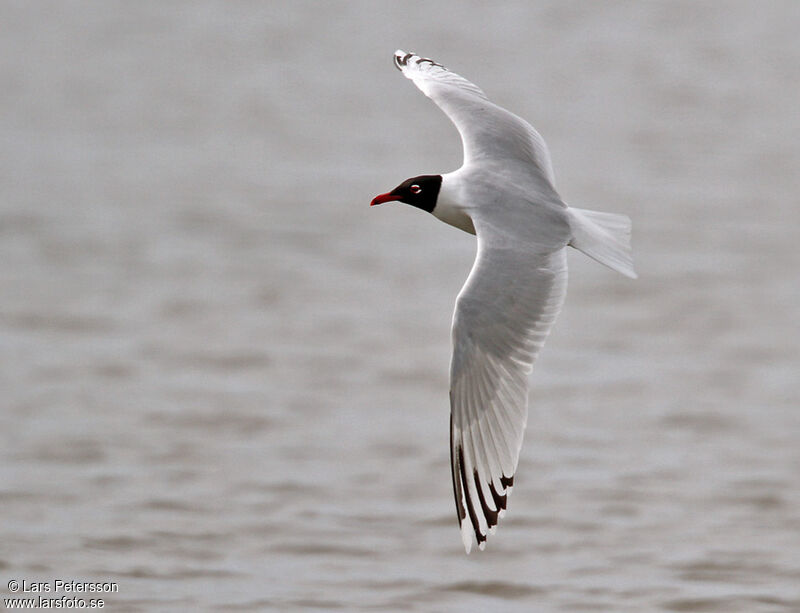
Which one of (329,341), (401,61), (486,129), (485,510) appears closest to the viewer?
(485,510)

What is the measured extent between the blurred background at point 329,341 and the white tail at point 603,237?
247 centimetres

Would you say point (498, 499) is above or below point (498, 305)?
below

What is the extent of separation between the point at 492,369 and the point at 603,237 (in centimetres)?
59

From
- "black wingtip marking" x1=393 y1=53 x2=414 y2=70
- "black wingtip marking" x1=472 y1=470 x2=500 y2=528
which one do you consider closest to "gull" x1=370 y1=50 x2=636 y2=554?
"black wingtip marking" x1=472 y1=470 x2=500 y2=528

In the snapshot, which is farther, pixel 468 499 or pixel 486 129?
pixel 486 129

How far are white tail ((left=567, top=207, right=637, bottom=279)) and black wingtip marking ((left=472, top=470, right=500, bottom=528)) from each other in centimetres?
83

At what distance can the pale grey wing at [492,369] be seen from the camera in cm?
540

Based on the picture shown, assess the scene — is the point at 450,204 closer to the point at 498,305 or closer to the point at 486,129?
the point at 498,305

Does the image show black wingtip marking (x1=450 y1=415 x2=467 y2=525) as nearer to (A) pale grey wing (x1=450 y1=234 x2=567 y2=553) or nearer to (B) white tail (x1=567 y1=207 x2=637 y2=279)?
(A) pale grey wing (x1=450 y1=234 x2=567 y2=553)

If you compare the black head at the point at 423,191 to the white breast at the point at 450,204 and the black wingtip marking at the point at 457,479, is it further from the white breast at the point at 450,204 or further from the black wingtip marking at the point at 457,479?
the black wingtip marking at the point at 457,479

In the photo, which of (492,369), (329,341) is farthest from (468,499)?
(329,341)

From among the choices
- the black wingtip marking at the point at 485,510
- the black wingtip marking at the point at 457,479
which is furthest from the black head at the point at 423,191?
the black wingtip marking at the point at 485,510

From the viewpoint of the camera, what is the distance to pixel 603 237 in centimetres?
559

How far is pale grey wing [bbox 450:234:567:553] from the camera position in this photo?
17.7 feet
